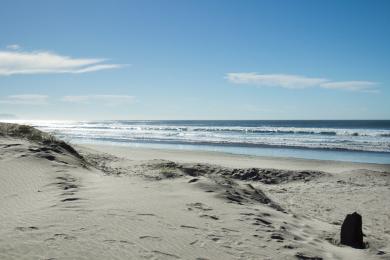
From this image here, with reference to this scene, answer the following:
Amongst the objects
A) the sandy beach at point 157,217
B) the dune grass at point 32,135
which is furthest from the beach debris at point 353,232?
the dune grass at point 32,135

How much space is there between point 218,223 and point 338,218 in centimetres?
358

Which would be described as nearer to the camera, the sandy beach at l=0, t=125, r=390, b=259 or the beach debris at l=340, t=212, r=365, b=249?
the sandy beach at l=0, t=125, r=390, b=259

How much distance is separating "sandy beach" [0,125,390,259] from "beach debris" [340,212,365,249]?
0.16 metres

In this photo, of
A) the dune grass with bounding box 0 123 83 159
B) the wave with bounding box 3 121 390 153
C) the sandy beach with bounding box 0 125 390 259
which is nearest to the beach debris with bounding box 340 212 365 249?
the sandy beach with bounding box 0 125 390 259

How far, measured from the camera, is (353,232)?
618 cm

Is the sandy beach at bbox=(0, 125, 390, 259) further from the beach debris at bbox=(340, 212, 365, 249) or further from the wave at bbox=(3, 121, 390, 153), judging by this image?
the wave at bbox=(3, 121, 390, 153)

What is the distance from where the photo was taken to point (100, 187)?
796 centimetres

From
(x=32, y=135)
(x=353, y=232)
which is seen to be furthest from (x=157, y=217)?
(x=32, y=135)

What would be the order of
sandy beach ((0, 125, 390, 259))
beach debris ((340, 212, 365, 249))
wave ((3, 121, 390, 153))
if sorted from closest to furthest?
sandy beach ((0, 125, 390, 259))
beach debris ((340, 212, 365, 249))
wave ((3, 121, 390, 153))

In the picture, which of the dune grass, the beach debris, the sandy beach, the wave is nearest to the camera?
the sandy beach

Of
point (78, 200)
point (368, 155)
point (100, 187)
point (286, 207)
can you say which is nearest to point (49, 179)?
point (100, 187)

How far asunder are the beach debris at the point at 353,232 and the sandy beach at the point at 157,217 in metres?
0.16

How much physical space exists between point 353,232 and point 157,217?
2888 millimetres

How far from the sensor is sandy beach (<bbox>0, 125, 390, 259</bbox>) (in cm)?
478
